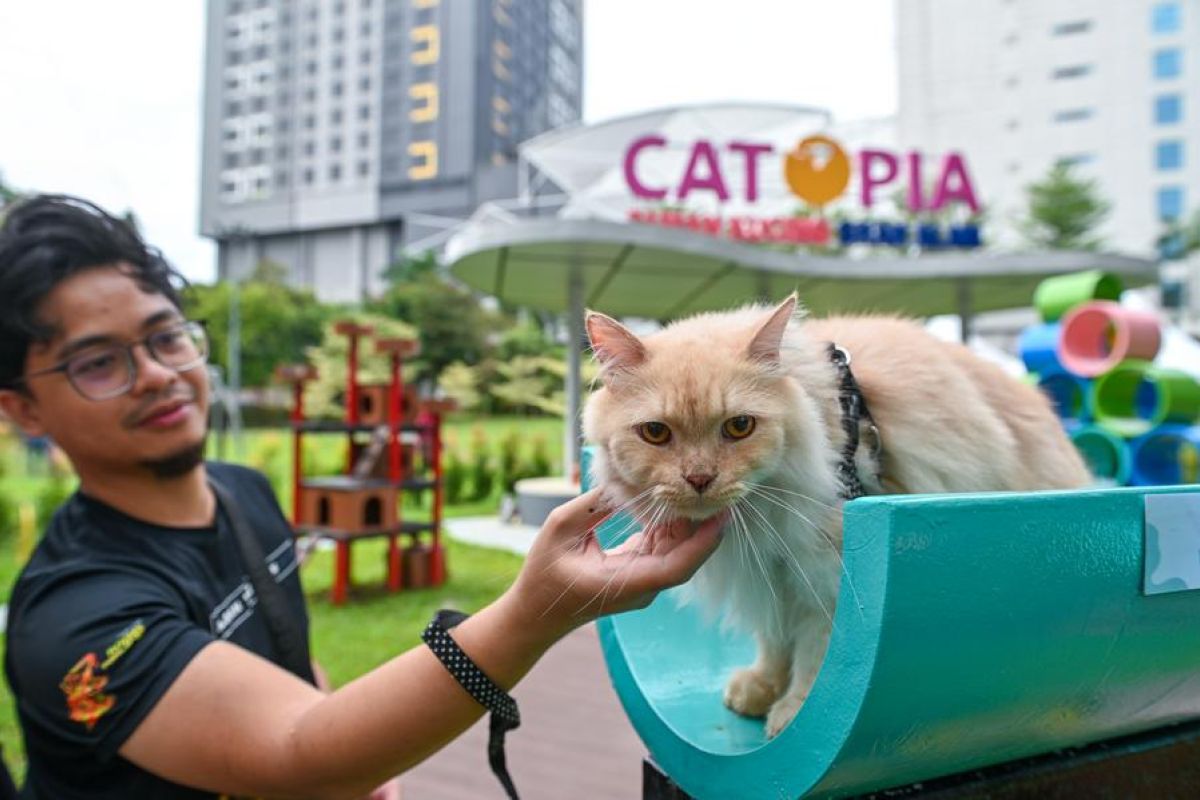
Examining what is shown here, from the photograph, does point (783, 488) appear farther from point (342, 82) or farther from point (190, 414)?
point (342, 82)

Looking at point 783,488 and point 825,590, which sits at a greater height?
point 783,488

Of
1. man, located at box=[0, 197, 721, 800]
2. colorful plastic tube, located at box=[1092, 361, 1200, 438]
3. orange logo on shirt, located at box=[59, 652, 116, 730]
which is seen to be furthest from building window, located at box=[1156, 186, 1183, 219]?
orange logo on shirt, located at box=[59, 652, 116, 730]

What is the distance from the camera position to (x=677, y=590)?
1.20 m

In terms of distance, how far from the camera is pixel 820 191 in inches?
522

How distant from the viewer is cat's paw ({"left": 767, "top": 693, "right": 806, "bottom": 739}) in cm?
104

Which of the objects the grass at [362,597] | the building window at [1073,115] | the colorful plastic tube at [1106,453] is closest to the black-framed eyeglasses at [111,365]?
the grass at [362,597]

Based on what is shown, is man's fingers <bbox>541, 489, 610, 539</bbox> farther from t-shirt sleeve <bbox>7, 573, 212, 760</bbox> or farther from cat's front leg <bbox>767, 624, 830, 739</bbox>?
t-shirt sleeve <bbox>7, 573, 212, 760</bbox>

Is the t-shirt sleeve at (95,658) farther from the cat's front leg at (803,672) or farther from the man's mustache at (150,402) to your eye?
the cat's front leg at (803,672)

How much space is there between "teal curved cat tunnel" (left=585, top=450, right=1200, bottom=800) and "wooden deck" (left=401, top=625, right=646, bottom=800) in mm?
1928

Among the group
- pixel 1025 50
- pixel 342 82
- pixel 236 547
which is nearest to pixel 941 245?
pixel 236 547

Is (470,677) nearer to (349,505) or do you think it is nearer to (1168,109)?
(349,505)

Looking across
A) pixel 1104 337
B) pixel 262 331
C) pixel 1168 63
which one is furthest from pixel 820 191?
pixel 1168 63

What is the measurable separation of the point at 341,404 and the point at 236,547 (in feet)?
67.9

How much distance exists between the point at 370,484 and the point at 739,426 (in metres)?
5.34
